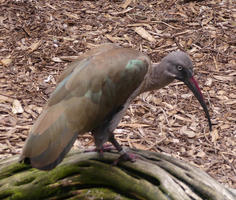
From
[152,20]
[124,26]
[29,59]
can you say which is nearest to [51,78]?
[29,59]

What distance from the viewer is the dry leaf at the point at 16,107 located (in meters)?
4.41

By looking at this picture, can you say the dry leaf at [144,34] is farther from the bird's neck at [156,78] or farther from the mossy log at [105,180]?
the mossy log at [105,180]

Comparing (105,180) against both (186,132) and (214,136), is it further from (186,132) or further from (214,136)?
(214,136)

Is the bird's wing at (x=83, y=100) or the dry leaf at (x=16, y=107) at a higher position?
the bird's wing at (x=83, y=100)

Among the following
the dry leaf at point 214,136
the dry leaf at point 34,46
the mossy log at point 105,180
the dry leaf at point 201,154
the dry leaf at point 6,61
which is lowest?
the dry leaf at point 201,154

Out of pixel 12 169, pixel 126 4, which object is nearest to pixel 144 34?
pixel 126 4

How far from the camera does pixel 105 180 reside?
10.1 feet

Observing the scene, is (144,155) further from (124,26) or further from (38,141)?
(124,26)

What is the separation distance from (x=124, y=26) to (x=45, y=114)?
10.8 ft

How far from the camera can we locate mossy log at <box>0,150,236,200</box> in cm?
293

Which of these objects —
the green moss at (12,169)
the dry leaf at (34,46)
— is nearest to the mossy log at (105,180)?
the green moss at (12,169)

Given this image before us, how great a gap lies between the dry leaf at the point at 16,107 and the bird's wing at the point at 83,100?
1485 millimetres

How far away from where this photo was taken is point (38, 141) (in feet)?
9.11

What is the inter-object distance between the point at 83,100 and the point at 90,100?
53mm
